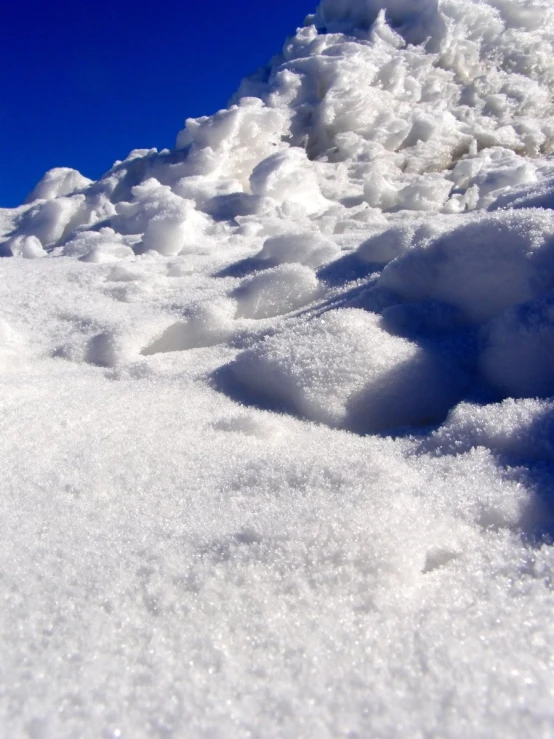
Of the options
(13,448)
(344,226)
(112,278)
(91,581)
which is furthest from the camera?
(344,226)

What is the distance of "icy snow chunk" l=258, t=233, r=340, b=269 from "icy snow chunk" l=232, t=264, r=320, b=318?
207 mm

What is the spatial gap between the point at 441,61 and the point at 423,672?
5362 millimetres

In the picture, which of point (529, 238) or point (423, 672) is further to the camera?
point (529, 238)

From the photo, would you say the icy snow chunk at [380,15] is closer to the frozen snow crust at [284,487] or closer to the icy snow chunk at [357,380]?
the frozen snow crust at [284,487]

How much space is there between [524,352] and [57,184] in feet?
15.8

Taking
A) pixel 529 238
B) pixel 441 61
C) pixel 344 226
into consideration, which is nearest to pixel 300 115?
pixel 441 61

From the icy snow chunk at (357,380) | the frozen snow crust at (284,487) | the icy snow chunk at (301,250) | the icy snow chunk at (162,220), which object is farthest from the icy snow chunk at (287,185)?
the icy snow chunk at (357,380)

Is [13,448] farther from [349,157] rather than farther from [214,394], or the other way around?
[349,157]

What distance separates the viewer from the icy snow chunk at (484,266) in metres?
1.48

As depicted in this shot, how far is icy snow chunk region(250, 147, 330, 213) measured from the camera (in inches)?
149

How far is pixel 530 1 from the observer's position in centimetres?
495

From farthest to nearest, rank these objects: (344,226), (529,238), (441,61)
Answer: (441,61), (344,226), (529,238)

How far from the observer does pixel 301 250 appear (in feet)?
8.13

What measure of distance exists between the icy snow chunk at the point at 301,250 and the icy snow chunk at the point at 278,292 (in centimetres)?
21
